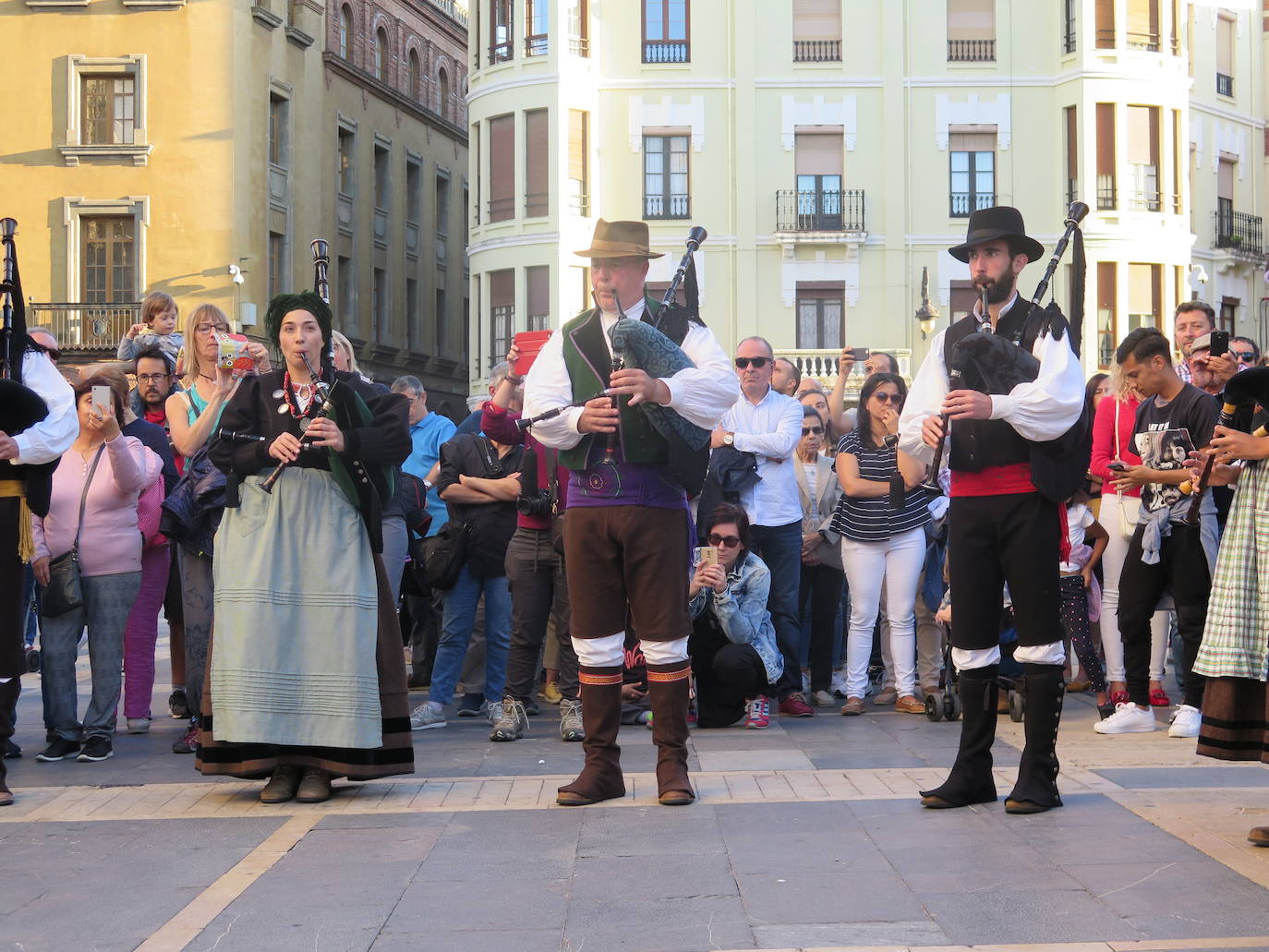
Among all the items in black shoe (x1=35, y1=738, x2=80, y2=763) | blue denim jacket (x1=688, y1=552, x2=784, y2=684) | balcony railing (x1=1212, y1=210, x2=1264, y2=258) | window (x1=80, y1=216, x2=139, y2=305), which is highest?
balcony railing (x1=1212, y1=210, x2=1264, y2=258)

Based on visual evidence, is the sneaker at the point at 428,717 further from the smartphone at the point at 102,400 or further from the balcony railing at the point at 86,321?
the balcony railing at the point at 86,321

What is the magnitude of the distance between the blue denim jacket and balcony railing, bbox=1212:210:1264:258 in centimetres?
3497

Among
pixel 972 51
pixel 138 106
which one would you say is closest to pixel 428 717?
pixel 972 51

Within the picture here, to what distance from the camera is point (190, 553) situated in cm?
912

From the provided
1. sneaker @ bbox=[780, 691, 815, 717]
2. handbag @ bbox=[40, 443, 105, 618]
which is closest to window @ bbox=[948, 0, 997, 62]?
sneaker @ bbox=[780, 691, 815, 717]

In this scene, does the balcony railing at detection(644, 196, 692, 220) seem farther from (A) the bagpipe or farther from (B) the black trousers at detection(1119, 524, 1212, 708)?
(A) the bagpipe

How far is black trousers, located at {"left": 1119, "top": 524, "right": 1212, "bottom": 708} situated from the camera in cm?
891

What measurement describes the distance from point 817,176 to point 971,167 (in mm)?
3331

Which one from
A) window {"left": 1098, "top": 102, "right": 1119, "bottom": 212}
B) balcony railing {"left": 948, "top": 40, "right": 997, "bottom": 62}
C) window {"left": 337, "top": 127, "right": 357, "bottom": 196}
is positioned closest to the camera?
window {"left": 1098, "top": 102, "right": 1119, "bottom": 212}

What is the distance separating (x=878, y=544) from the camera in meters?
10.5

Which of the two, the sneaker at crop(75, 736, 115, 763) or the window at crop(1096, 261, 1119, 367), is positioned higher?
the window at crop(1096, 261, 1119, 367)

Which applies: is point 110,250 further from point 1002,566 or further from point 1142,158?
point 1002,566

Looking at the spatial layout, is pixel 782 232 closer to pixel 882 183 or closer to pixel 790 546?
pixel 882 183

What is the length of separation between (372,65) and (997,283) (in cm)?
4117
